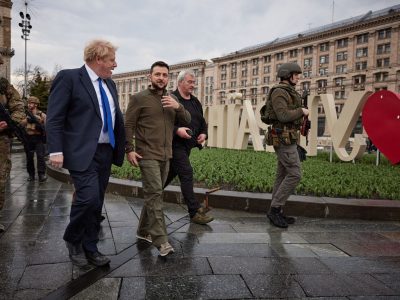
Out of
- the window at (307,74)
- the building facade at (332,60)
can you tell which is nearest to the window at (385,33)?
the building facade at (332,60)

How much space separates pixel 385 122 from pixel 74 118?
23.7 ft

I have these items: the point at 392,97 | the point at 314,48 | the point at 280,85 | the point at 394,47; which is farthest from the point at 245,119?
the point at 314,48

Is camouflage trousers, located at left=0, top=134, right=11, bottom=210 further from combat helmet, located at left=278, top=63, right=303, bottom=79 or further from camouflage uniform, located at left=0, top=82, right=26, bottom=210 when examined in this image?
combat helmet, located at left=278, top=63, right=303, bottom=79

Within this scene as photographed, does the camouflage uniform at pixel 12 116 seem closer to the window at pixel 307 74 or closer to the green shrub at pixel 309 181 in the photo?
the green shrub at pixel 309 181

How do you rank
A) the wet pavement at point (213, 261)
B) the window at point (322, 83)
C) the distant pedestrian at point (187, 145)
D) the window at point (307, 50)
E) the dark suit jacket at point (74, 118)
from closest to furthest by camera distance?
the wet pavement at point (213, 261) < the dark suit jacket at point (74, 118) < the distant pedestrian at point (187, 145) < the window at point (322, 83) < the window at point (307, 50)

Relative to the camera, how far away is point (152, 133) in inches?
150

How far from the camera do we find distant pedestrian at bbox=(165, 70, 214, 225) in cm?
458

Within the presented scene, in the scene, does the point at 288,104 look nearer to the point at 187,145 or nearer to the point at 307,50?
the point at 187,145

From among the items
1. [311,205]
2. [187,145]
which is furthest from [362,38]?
[187,145]

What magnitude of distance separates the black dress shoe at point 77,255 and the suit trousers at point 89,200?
0.16 feet

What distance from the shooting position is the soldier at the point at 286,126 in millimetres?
4602

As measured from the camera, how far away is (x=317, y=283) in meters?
2.96

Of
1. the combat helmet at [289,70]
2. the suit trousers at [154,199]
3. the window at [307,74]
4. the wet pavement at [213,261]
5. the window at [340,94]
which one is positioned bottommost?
the wet pavement at [213,261]

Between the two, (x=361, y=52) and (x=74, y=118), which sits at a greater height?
(x=361, y=52)
